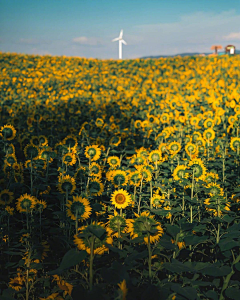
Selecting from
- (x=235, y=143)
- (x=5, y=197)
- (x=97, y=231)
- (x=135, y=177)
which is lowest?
(x=5, y=197)

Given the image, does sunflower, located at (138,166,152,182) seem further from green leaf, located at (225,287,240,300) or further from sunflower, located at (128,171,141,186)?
green leaf, located at (225,287,240,300)

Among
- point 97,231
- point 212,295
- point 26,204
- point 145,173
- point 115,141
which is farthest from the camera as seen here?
point 115,141

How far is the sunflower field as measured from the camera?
1.72 metres

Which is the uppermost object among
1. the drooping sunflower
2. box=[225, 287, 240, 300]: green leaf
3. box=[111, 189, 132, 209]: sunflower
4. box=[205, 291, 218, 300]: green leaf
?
the drooping sunflower

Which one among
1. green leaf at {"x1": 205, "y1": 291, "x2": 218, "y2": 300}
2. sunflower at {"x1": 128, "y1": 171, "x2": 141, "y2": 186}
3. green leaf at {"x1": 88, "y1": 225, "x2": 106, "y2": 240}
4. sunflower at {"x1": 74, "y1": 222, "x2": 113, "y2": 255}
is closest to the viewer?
green leaf at {"x1": 88, "y1": 225, "x2": 106, "y2": 240}

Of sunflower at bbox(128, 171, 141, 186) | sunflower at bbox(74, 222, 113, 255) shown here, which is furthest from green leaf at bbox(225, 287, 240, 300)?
sunflower at bbox(128, 171, 141, 186)

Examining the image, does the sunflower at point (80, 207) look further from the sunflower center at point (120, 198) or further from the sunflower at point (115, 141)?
the sunflower at point (115, 141)

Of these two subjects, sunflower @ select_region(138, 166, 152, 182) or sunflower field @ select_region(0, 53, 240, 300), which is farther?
sunflower @ select_region(138, 166, 152, 182)

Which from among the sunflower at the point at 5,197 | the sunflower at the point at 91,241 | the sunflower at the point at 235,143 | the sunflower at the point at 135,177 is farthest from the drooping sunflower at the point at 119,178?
the sunflower at the point at 235,143

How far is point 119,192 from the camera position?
110 inches

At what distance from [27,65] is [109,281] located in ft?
81.1

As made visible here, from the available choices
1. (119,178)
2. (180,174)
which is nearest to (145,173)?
(119,178)

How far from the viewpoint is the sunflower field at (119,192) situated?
172 centimetres

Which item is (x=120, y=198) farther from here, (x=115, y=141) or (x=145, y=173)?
(x=115, y=141)
